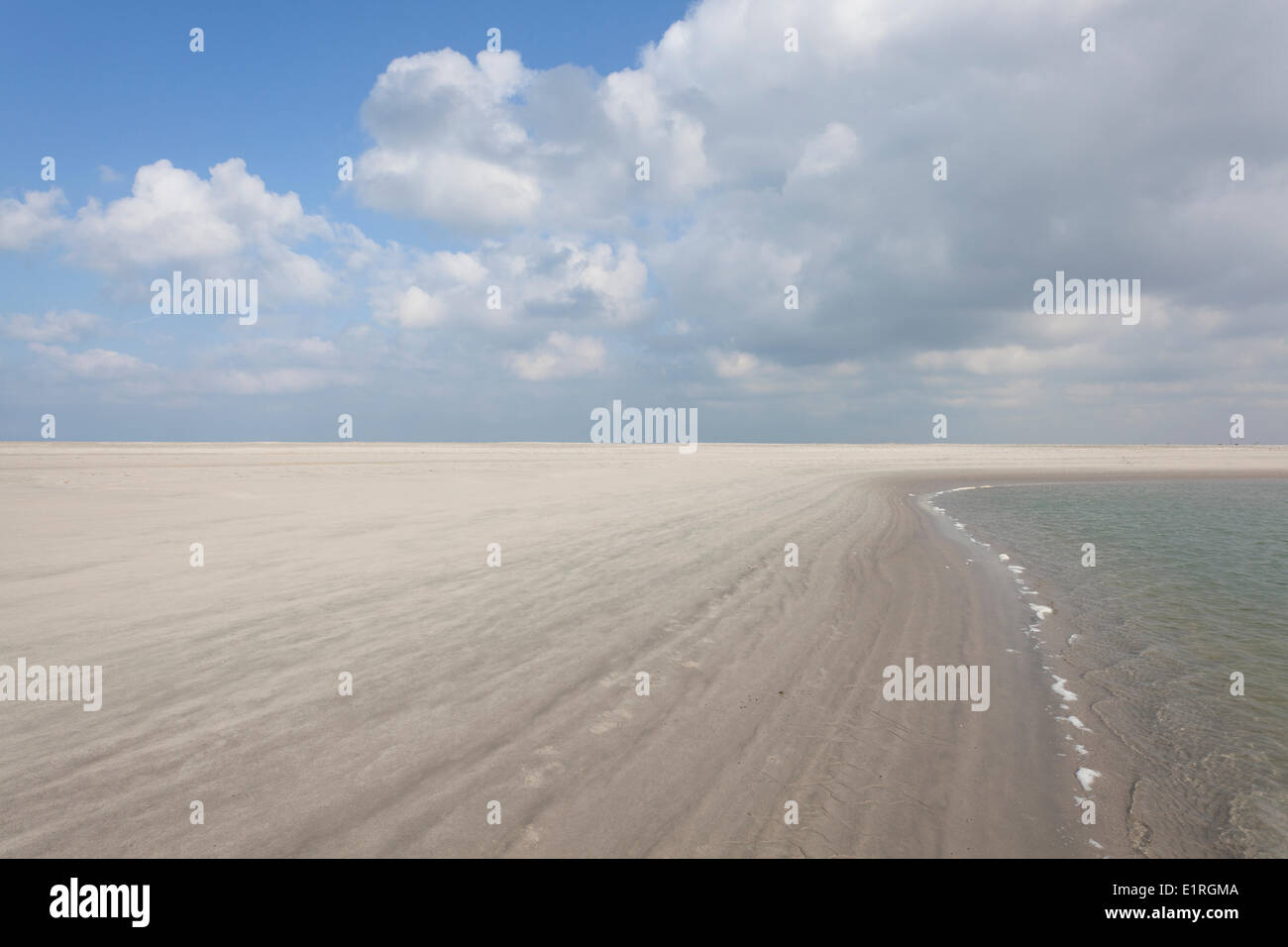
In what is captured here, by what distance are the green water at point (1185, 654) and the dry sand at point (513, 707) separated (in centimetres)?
70

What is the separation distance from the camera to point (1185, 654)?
8.55 m

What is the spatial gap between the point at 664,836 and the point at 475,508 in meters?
17.6

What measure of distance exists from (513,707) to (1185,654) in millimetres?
9399

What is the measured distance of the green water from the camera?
15.8 ft

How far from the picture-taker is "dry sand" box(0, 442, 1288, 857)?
4.32 meters

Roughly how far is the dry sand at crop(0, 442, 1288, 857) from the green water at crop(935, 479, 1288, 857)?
0.70 meters

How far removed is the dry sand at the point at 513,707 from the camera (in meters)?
4.32

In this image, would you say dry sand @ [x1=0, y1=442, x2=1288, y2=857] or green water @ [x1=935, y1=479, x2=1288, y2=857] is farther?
green water @ [x1=935, y1=479, x2=1288, y2=857]

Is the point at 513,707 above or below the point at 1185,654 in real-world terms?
above

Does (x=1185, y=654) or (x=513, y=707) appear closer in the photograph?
(x=513, y=707)

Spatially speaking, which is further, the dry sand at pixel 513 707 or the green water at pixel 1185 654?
the green water at pixel 1185 654

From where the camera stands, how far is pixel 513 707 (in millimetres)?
6172
